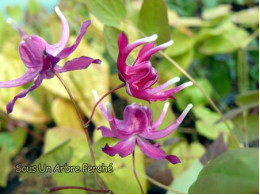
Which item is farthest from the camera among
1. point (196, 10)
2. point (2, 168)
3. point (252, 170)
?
point (196, 10)

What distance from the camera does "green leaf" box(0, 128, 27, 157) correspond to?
0.86m

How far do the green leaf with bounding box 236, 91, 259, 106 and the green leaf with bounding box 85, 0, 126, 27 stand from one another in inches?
7.5

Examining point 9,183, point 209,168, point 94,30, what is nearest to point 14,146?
point 9,183

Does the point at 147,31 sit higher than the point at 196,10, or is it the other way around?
the point at 147,31

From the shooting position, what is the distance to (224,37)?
850 mm

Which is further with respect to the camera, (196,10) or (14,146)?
(196,10)

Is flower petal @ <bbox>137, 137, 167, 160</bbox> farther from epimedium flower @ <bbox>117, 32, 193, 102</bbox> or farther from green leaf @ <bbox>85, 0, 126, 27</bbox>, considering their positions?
green leaf @ <bbox>85, 0, 126, 27</bbox>

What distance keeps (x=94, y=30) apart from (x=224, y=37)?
0.28 m

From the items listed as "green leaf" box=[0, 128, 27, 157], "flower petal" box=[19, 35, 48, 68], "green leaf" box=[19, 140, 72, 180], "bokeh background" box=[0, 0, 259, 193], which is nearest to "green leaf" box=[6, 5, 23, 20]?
"bokeh background" box=[0, 0, 259, 193]

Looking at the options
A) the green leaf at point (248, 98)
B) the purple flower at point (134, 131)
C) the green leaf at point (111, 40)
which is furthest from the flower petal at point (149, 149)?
the green leaf at point (248, 98)

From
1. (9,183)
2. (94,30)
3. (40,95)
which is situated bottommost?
(9,183)

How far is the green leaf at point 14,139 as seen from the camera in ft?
2.81

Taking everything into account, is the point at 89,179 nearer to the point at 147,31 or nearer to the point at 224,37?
the point at 147,31

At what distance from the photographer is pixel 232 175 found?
274mm
